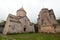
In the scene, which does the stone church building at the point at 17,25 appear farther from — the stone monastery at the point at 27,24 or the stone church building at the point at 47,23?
the stone church building at the point at 47,23

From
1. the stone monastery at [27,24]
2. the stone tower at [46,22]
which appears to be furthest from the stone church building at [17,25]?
the stone tower at [46,22]

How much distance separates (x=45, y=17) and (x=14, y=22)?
12.4 m

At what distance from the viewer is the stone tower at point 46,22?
133 ft

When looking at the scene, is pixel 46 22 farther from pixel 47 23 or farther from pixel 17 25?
pixel 17 25

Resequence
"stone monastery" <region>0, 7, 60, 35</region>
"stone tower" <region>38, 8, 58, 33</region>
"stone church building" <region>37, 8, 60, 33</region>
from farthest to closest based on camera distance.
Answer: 1. "stone tower" <region>38, 8, 58, 33</region>
2. "stone church building" <region>37, 8, 60, 33</region>
3. "stone monastery" <region>0, 7, 60, 35</region>

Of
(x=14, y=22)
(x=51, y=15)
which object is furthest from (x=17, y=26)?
(x=51, y=15)

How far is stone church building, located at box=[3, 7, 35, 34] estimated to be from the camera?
37.6 m

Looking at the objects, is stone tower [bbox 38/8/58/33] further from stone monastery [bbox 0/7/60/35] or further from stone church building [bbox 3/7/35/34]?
stone church building [bbox 3/7/35/34]

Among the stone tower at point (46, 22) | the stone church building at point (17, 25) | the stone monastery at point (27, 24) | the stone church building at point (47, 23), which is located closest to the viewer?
the stone church building at point (17, 25)

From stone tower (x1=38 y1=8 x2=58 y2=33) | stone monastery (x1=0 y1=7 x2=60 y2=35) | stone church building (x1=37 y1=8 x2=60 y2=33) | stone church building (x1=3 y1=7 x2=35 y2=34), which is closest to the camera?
stone church building (x1=3 y1=7 x2=35 y2=34)

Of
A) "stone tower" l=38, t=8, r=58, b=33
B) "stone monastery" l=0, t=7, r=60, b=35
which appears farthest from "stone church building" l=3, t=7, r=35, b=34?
"stone tower" l=38, t=8, r=58, b=33

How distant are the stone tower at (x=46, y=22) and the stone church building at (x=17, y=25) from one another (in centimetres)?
396

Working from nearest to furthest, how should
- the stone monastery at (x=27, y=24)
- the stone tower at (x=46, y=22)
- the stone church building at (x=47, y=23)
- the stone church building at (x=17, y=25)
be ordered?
1. the stone church building at (x=17, y=25)
2. the stone monastery at (x=27, y=24)
3. the stone church building at (x=47, y=23)
4. the stone tower at (x=46, y=22)

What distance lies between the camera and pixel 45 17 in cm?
4469
